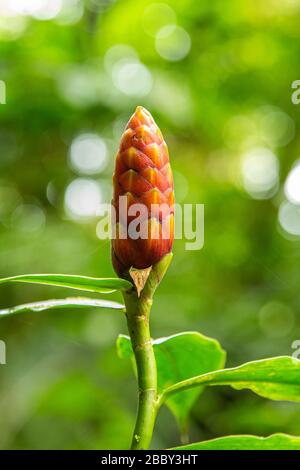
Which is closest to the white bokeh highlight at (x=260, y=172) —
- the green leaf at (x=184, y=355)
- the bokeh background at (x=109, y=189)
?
the bokeh background at (x=109, y=189)

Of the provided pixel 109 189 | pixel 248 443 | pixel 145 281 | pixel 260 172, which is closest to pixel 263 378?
pixel 248 443

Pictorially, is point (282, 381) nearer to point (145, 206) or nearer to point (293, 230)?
point (145, 206)

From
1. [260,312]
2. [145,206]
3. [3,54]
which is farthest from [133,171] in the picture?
[260,312]

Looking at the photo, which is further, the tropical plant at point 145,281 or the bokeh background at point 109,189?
the bokeh background at point 109,189

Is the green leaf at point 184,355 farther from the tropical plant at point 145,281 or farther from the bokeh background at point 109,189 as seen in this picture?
the bokeh background at point 109,189

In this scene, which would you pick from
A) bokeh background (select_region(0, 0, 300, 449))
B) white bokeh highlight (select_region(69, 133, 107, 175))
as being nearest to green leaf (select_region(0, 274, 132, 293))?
bokeh background (select_region(0, 0, 300, 449))
